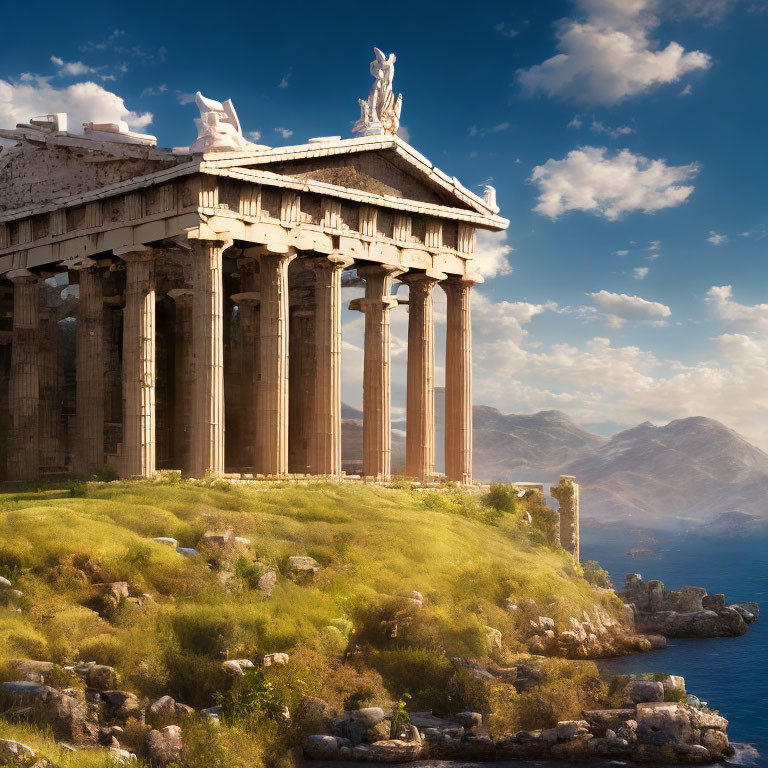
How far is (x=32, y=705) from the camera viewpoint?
19297 millimetres

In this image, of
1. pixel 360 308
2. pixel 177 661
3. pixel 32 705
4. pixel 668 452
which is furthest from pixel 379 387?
pixel 668 452

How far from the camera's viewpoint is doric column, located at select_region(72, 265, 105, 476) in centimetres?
4016

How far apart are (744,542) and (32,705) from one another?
9628 centimetres

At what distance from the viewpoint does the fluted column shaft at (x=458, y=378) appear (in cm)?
4353

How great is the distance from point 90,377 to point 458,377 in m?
14.6

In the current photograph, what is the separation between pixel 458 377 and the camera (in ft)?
144

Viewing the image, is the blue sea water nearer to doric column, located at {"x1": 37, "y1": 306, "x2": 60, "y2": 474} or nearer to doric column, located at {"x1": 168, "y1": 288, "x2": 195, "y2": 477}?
doric column, located at {"x1": 168, "y1": 288, "x2": 195, "y2": 477}

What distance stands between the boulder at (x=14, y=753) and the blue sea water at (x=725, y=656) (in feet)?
49.6

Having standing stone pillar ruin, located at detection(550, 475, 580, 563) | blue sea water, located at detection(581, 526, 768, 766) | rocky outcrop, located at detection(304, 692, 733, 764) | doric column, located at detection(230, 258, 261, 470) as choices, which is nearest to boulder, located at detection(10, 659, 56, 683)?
rocky outcrop, located at detection(304, 692, 733, 764)

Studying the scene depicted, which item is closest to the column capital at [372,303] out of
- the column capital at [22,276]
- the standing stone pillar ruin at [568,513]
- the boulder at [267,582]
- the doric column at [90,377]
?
the doric column at [90,377]

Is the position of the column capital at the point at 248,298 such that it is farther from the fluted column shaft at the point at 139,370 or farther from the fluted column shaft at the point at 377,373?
the fluted column shaft at the point at 139,370

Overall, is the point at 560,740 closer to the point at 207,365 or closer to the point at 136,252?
the point at 207,365

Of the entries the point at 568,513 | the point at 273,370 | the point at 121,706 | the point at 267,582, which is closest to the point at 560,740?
the point at 267,582

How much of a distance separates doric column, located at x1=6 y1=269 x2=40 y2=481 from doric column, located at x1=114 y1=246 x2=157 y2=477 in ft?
23.2
